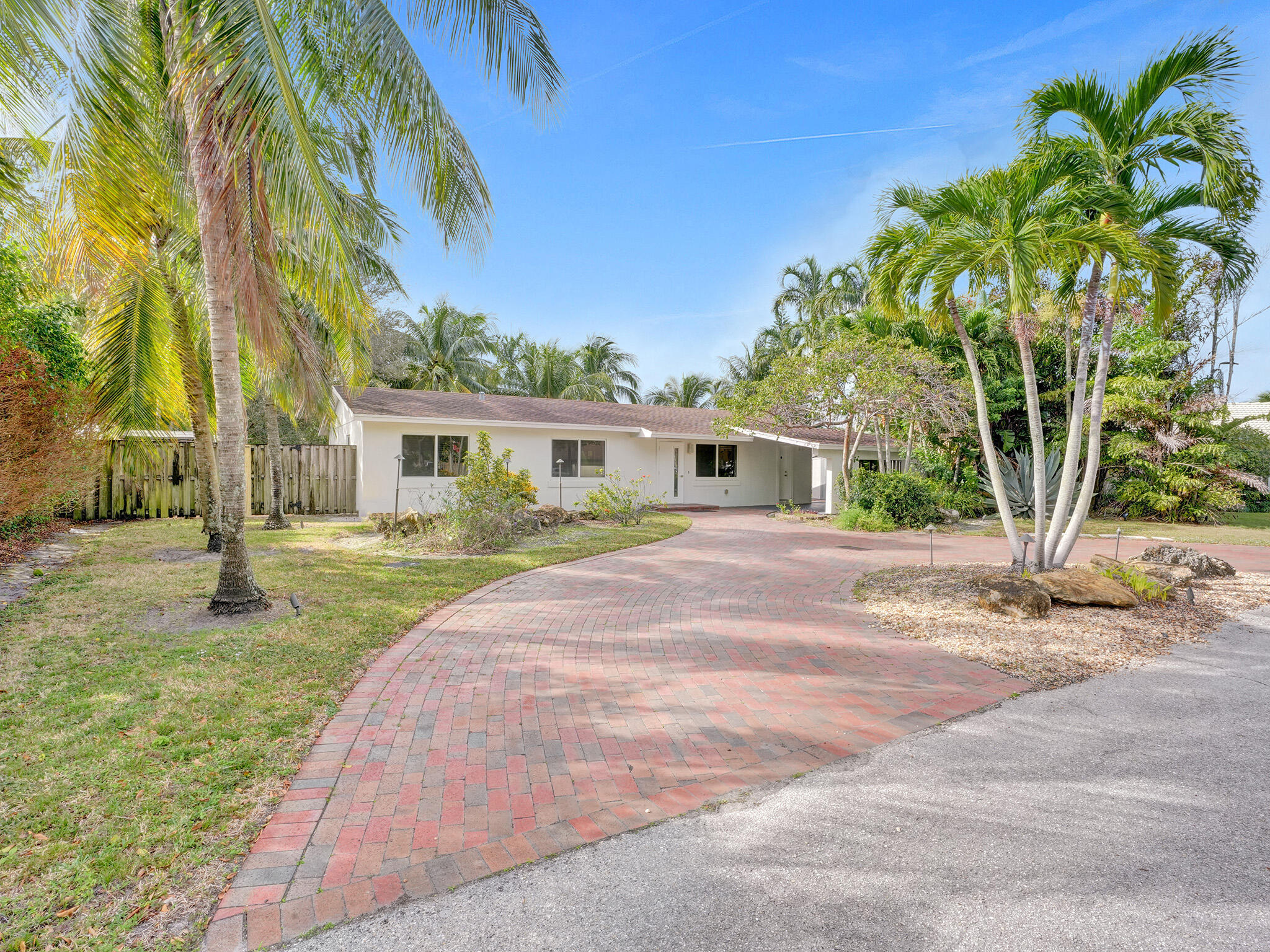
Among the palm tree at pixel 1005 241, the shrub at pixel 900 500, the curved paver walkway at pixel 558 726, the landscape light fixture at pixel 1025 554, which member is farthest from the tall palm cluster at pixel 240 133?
the shrub at pixel 900 500

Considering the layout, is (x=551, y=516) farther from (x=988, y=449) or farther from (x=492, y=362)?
(x=492, y=362)

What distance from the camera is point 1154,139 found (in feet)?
22.1

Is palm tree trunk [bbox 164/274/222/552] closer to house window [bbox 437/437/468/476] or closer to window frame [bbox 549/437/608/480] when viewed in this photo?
house window [bbox 437/437/468/476]

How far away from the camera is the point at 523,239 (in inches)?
746

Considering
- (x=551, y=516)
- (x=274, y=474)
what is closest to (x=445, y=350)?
(x=274, y=474)

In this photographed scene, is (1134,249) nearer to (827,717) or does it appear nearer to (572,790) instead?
(827,717)

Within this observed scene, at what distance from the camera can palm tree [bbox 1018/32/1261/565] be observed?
246 inches

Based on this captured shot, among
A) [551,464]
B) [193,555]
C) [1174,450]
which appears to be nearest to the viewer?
[193,555]

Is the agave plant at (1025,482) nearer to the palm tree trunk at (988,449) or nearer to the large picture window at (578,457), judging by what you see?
the palm tree trunk at (988,449)

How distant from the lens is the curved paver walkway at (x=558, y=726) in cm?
257

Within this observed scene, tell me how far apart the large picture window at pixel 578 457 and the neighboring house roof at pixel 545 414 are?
2.32ft

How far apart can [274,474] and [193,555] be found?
463 centimetres

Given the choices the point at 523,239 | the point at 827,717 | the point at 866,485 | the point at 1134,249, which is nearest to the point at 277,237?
the point at 827,717

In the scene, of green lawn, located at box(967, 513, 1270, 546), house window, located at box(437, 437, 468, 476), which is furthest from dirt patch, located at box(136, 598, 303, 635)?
green lawn, located at box(967, 513, 1270, 546)
